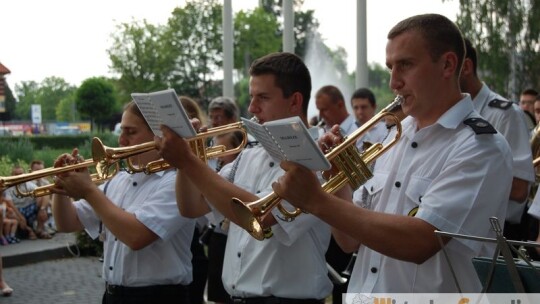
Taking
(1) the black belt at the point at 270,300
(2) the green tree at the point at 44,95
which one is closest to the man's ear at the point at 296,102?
(1) the black belt at the point at 270,300

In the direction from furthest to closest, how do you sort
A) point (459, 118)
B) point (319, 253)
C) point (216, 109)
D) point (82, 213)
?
point (216, 109) < point (82, 213) < point (319, 253) < point (459, 118)

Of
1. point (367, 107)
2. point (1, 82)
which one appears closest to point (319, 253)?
point (367, 107)

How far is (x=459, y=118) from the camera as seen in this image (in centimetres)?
278

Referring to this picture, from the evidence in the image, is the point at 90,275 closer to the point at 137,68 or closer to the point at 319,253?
the point at 319,253

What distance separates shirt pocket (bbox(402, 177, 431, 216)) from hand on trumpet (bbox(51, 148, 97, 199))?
1954mm

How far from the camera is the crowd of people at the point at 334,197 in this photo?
Result: 8.56ft

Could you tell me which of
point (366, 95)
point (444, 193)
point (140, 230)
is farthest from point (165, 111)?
point (366, 95)

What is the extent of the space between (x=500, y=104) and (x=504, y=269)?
2.68 meters

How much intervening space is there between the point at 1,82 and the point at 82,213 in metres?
23.3

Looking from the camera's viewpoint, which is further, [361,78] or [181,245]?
[361,78]

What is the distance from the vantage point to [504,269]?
2174 millimetres

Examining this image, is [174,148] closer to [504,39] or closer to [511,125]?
[511,125]

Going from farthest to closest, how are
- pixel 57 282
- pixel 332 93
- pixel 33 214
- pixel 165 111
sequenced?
pixel 33 214
pixel 57 282
pixel 332 93
pixel 165 111

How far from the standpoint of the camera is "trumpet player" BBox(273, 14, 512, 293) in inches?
102
